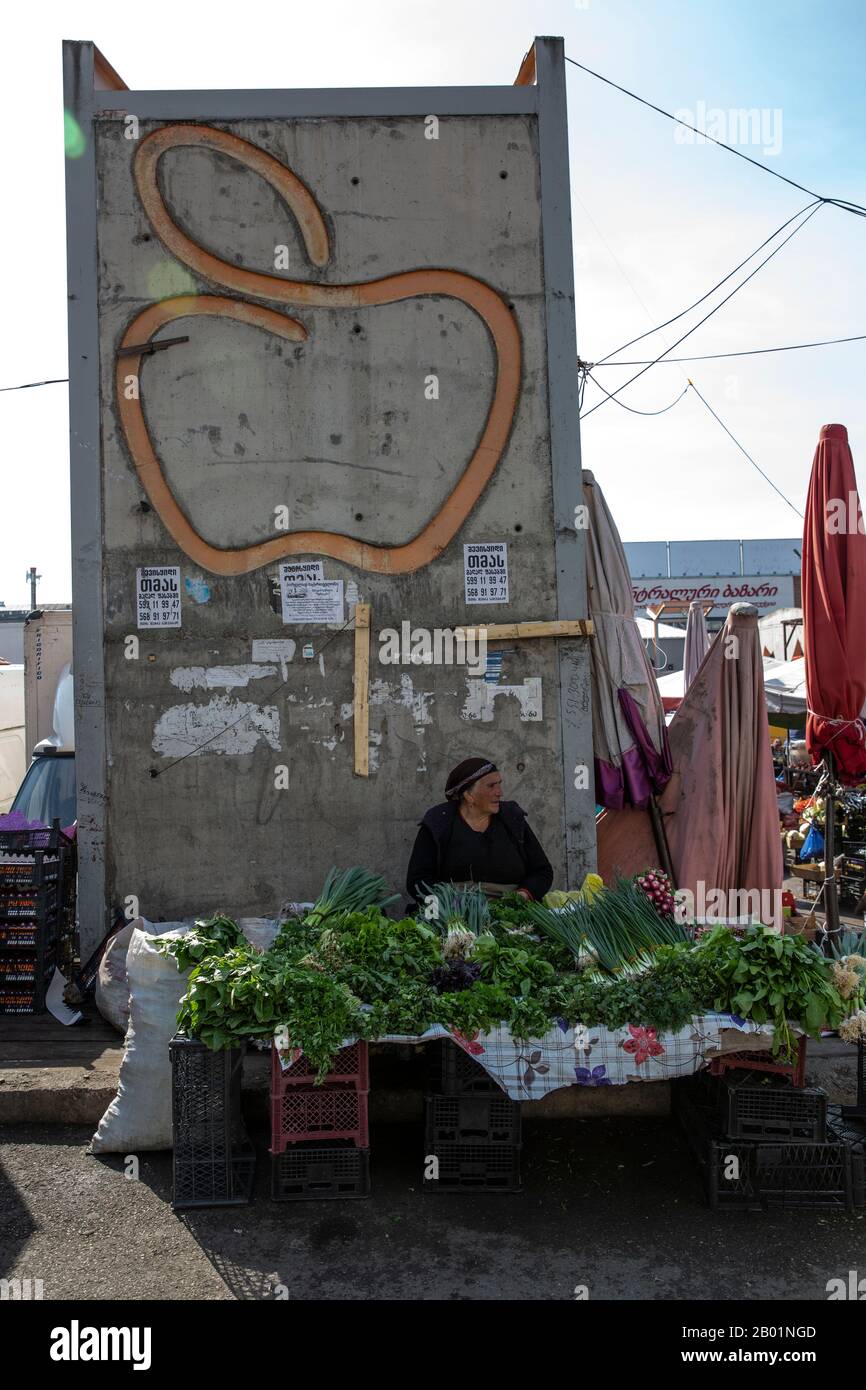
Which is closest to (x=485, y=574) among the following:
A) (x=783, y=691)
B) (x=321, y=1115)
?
(x=321, y=1115)

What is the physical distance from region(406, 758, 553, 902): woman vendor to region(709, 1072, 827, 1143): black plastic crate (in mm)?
1638

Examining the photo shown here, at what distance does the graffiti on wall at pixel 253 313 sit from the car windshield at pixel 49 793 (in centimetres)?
Result: 396

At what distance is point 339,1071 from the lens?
15.2 feet

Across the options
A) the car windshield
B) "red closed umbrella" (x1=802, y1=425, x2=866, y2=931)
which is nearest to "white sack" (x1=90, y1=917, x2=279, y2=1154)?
"red closed umbrella" (x1=802, y1=425, x2=866, y2=931)

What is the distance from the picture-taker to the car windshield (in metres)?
9.67

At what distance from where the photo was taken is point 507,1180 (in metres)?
4.78

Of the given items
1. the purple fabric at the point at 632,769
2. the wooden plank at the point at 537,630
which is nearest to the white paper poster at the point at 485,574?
the wooden plank at the point at 537,630

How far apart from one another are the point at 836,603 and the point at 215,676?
4.21m

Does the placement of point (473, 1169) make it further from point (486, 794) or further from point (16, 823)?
point (16, 823)

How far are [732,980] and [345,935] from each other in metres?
1.76

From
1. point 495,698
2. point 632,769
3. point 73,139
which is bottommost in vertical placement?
point 632,769

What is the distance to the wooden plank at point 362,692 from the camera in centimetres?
679

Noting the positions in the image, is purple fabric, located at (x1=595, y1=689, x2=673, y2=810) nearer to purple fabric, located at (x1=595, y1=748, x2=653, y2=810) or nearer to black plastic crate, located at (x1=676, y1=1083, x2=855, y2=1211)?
purple fabric, located at (x1=595, y1=748, x2=653, y2=810)

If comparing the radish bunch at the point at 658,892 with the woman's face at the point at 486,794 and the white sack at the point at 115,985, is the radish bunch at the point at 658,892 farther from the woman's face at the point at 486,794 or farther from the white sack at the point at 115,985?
the white sack at the point at 115,985
